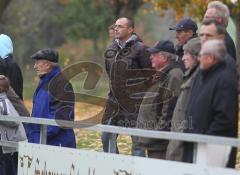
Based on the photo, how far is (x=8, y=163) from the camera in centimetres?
1042

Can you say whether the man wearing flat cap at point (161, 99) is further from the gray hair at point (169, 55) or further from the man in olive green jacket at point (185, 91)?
the man in olive green jacket at point (185, 91)

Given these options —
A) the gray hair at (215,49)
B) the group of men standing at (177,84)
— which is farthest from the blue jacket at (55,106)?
the gray hair at (215,49)

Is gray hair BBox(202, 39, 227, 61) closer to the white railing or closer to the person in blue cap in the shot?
the white railing

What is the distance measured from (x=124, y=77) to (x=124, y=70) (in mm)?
97

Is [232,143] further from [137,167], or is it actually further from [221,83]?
[137,167]

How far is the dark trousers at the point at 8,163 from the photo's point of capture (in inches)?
410

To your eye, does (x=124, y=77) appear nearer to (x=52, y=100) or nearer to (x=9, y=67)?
(x=52, y=100)

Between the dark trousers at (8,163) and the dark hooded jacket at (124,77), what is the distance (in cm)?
121

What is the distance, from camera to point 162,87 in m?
9.19

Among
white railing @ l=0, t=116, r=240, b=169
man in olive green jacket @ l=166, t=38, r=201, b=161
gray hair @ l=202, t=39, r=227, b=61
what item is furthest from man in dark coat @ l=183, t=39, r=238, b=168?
man in olive green jacket @ l=166, t=38, r=201, b=161

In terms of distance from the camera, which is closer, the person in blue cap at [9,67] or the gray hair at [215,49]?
the gray hair at [215,49]

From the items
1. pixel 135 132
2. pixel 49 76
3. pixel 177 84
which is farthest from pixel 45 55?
pixel 135 132

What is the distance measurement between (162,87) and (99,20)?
51.8 metres

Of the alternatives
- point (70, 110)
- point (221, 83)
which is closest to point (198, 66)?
point (221, 83)
